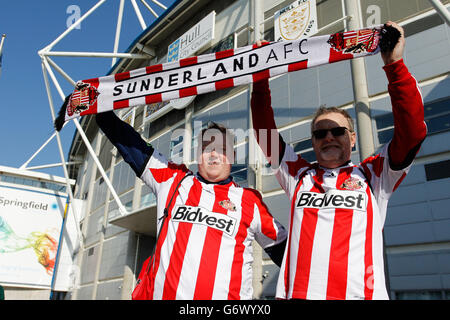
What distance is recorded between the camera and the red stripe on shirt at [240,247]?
2.11 metres

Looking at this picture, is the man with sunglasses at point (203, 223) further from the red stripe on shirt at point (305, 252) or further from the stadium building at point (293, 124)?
the stadium building at point (293, 124)

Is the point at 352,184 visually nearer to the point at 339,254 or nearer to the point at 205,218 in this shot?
the point at 339,254

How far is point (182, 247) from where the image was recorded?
7.08 feet

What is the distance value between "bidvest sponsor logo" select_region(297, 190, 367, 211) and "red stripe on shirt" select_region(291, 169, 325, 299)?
2.0 inches

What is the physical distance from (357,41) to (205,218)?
1799 millimetres

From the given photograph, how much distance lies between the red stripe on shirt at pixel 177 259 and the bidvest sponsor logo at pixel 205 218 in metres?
0.04

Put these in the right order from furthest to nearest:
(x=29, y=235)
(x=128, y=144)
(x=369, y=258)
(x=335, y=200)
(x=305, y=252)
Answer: (x=29, y=235), (x=128, y=144), (x=335, y=200), (x=305, y=252), (x=369, y=258)

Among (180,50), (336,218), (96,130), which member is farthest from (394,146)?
(96,130)

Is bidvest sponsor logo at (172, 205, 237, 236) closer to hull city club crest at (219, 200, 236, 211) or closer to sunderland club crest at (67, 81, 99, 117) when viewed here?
hull city club crest at (219, 200, 236, 211)

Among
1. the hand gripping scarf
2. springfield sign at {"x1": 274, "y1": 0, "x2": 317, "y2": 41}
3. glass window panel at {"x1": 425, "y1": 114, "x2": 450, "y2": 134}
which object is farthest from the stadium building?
the hand gripping scarf

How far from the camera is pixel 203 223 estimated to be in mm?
2244

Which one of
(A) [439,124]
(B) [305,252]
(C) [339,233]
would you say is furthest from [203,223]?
(A) [439,124]

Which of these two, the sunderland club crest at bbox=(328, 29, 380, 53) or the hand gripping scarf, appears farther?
the hand gripping scarf

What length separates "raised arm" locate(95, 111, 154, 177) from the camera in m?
2.55
